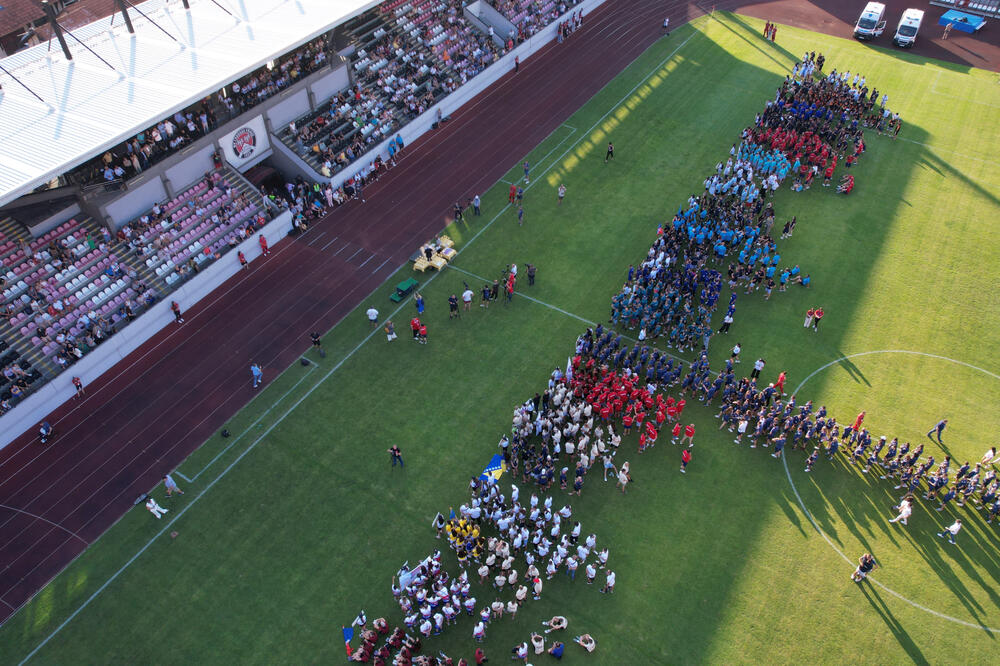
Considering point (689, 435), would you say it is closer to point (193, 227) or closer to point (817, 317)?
point (817, 317)

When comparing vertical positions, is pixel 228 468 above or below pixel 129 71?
below

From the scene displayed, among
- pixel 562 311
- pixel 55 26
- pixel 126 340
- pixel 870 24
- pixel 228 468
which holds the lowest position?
pixel 228 468

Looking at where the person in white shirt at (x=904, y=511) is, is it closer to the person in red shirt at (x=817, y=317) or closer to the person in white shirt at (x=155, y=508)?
the person in red shirt at (x=817, y=317)

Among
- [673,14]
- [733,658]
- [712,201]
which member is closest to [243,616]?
[733,658]

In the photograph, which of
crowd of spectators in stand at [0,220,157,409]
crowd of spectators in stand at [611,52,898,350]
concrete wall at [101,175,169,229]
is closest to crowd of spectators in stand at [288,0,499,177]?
concrete wall at [101,175,169,229]

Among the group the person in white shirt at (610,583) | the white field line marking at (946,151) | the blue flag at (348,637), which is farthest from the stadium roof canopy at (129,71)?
the white field line marking at (946,151)

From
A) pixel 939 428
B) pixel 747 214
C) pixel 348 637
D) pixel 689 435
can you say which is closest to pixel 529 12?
pixel 747 214
